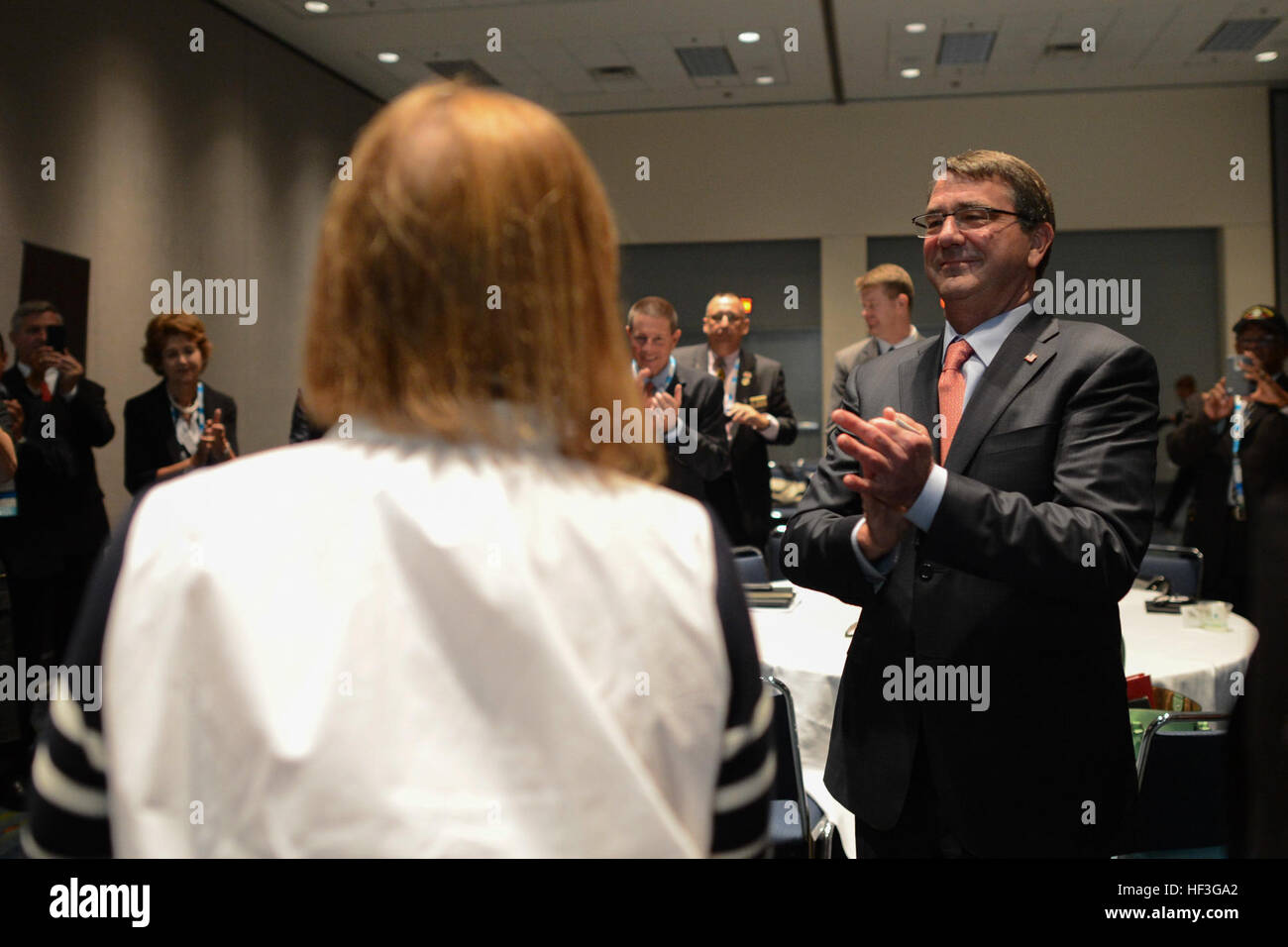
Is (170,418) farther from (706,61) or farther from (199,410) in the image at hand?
(706,61)

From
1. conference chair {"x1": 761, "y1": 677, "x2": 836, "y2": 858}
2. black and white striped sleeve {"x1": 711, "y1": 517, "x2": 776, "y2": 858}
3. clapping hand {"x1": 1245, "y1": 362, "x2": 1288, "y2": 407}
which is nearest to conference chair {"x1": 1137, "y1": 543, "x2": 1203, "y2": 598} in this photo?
clapping hand {"x1": 1245, "y1": 362, "x2": 1288, "y2": 407}

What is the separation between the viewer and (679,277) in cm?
1073

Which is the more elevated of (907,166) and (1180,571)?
(907,166)

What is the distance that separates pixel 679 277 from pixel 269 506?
10164 mm

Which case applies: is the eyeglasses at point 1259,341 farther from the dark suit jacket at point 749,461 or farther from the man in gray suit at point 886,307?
the dark suit jacket at point 749,461

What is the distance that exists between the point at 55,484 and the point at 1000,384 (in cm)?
378

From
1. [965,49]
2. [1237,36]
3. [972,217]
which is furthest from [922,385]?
[1237,36]

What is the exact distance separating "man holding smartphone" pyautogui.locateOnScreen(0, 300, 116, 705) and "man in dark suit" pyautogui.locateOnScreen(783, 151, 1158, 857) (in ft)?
11.1

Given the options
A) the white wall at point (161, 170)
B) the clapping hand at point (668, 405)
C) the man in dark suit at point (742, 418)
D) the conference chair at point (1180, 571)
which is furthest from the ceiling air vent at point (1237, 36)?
the white wall at point (161, 170)

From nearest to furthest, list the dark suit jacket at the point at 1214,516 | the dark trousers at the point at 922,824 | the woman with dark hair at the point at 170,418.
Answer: the dark trousers at the point at 922,824 < the woman with dark hair at the point at 170,418 < the dark suit jacket at the point at 1214,516

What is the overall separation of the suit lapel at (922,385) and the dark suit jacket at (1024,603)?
9 centimetres

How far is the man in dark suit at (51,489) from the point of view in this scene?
13.2ft

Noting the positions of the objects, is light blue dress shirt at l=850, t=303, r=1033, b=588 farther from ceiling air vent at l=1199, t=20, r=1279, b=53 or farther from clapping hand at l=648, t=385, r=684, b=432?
ceiling air vent at l=1199, t=20, r=1279, b=53

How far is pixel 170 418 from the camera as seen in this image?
463 cm
